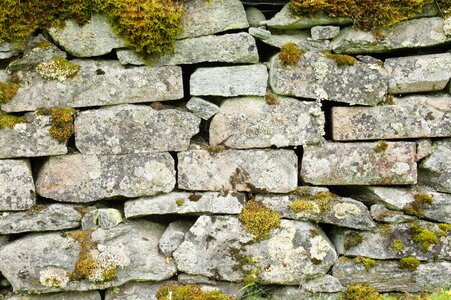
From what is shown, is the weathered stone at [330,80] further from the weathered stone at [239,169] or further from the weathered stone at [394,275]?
the weathered stone at [394,275]

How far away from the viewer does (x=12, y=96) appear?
4.29 m

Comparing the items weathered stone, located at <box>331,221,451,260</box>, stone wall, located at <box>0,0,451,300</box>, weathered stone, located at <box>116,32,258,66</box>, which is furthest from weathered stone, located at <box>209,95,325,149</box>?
weathered stone, located at <box>331,221,451,260</box>

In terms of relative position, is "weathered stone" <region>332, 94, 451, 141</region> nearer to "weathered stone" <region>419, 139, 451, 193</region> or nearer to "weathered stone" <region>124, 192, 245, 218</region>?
"weathered stone" <region>419, 139, 451, 193</region>

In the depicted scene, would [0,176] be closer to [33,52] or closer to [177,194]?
[33,52]

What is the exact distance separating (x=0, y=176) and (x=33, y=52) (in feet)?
3.67

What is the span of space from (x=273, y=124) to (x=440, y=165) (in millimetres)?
1515

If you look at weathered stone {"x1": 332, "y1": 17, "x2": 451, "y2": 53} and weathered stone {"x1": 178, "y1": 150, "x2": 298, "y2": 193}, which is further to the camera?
weathered stone {"x1": 178, "y1": 150, "x2": 298, "y2": 193}

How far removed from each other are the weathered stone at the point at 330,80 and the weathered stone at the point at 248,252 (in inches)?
46.9

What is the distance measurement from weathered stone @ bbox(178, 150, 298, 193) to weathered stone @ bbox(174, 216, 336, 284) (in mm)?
330

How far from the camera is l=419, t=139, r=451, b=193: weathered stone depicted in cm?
438

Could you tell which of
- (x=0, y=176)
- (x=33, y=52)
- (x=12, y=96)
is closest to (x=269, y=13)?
(x=33, y=52)

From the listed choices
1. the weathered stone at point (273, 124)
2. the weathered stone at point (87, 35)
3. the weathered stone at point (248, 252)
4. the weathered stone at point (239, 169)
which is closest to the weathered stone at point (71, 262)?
the weathered stone at point (248, 252)

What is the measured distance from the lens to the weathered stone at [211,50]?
4305 mm

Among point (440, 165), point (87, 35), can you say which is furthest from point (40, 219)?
point (440, 165)
